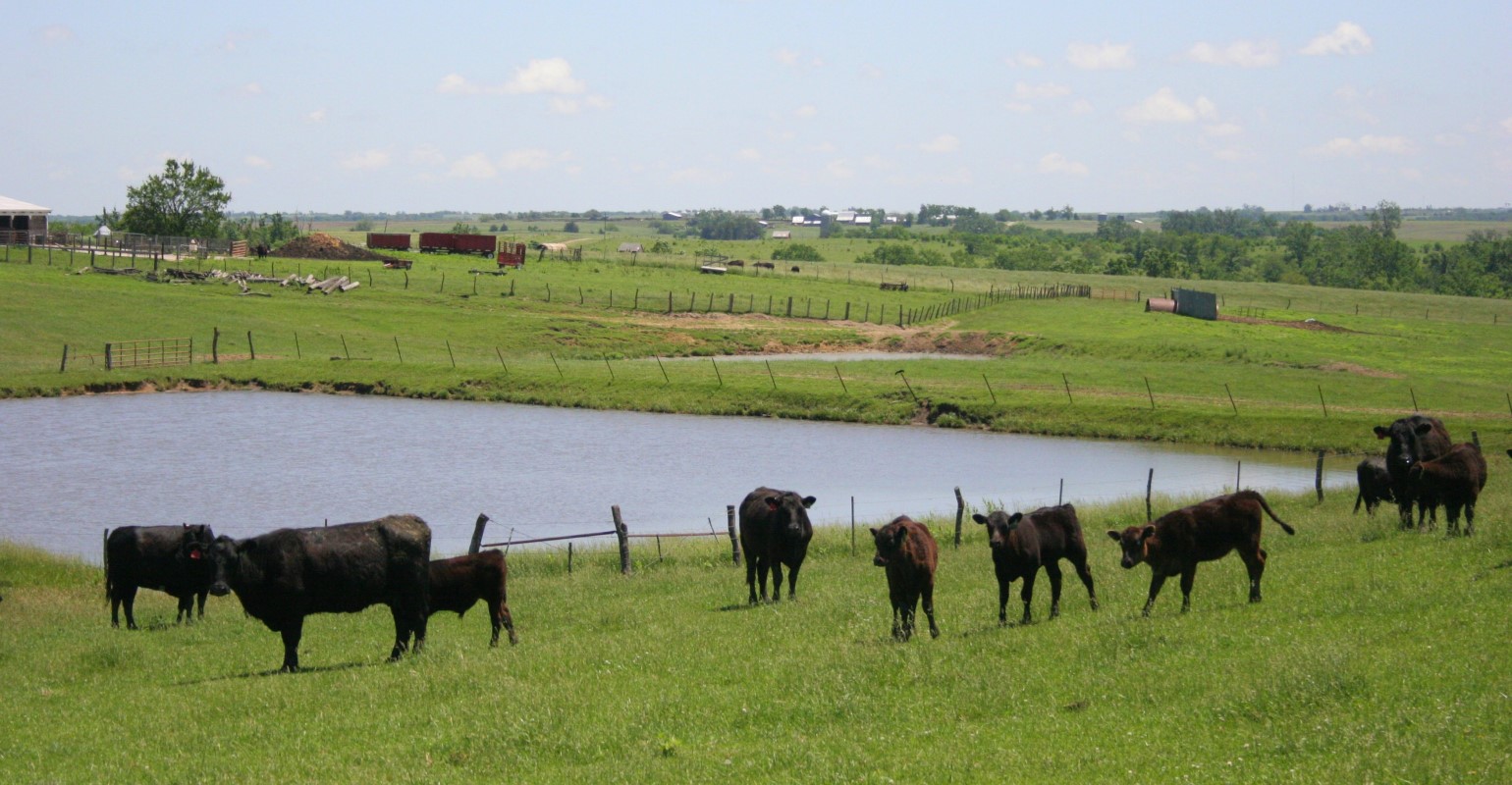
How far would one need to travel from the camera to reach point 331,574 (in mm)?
18156

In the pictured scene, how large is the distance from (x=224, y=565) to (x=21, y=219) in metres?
104

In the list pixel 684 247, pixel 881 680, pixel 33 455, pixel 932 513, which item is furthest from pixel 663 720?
pixel 684 247

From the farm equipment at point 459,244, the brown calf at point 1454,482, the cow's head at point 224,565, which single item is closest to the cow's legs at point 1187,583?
the brown calf at point 1454,482

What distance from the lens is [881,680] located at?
1459 centimetres

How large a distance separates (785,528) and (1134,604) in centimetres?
539

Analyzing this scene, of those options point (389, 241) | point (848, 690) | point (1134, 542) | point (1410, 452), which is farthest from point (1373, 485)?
point (389, 241)

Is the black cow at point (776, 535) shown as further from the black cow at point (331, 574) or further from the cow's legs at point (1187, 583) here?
the cow's legs at point (1187, 583)

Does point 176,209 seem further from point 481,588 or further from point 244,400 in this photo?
point 481,588

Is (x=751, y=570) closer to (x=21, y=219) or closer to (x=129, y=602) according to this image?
(x=129, y=602)

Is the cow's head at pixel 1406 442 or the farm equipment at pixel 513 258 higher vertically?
the farm equipment at pixel 513 258

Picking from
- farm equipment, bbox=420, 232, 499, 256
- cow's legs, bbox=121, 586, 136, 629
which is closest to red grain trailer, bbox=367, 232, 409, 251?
farm equipment, bbox=420, 232, 499, 256

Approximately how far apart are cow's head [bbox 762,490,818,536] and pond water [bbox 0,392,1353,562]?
1076 centimetres

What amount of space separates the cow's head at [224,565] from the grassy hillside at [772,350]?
40.6m

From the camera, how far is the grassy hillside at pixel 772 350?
56.7m
